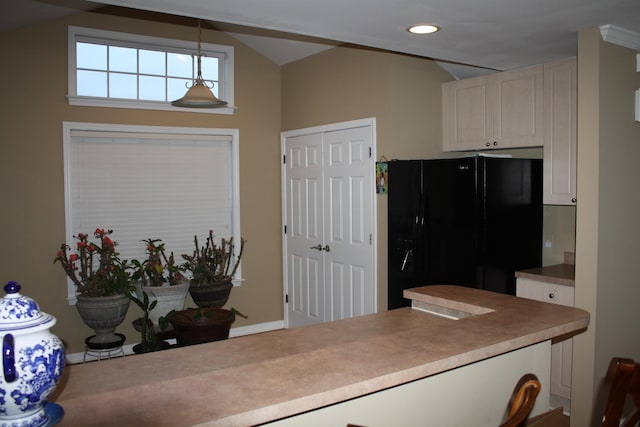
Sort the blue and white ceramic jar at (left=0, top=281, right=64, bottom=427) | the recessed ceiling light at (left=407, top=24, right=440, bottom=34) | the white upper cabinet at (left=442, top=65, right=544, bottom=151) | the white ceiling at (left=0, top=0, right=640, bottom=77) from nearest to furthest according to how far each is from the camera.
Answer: the blue and white ceramic jar at (left=0, top=281, right=64, bottom=427)
the white ceiling at (left=0, top=0, right=640, bottom=77)
the recessed ceiling light at (left=407, top=24, right=440, bottom=34)
the white upper cabinet at (left=442, top=65, right=544, bottom=151)

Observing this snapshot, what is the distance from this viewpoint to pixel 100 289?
424cm

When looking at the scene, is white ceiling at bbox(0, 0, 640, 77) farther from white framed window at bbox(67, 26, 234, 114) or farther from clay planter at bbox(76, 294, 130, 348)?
clay planter at bbox(76, 294, 130, 348)

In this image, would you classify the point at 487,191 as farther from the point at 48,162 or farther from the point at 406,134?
the point at 48,162

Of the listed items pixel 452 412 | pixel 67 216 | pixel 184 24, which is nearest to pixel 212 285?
pixel 67 216

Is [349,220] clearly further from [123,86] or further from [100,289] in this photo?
[123,86]

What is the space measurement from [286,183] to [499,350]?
404 cm

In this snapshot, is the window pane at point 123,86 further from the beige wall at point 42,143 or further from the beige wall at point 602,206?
the beige wall at point 602,206

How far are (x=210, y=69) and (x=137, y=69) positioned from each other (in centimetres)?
70

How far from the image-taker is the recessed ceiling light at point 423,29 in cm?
288

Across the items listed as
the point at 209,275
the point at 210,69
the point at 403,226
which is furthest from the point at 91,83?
the point at 403,226

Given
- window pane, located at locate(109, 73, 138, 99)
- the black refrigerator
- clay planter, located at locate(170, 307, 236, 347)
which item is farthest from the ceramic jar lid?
window pane, located at locate(109, 73, 138, 99)

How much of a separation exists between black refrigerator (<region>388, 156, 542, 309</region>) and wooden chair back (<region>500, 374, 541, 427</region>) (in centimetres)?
252

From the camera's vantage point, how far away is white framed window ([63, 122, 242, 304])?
15.1 feet

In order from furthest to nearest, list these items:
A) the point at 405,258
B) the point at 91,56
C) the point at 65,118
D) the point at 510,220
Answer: the point at 91,56
the point at 65,118
the point at 405,258
the point at 510,220
